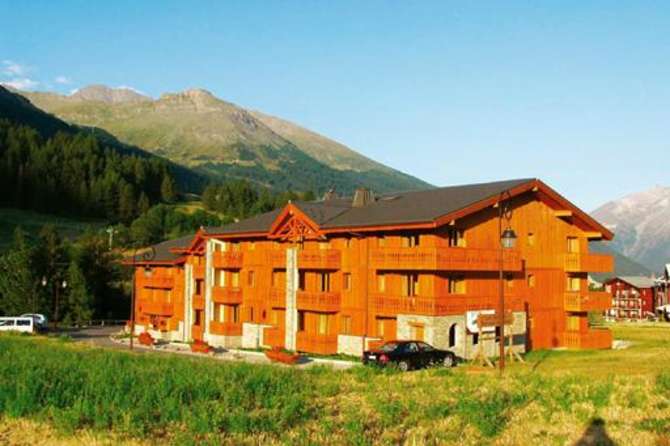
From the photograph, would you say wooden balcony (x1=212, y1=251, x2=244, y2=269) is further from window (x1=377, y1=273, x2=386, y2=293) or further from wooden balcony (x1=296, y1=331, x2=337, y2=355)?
window (x1=377, y1=273, x2=386, y2=293)

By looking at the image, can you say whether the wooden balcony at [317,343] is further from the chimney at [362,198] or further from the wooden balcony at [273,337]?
the chimney at [362,198]

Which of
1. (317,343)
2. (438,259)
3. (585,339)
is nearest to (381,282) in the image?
(438,259)

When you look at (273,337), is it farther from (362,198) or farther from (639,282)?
(639,282)

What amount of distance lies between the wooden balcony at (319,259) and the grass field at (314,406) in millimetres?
16916

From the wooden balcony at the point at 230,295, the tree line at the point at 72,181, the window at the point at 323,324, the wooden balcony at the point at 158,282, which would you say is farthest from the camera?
the tree line at the point at 72,181

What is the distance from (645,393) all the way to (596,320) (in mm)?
56176

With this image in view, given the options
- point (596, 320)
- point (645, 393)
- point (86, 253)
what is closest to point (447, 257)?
point (645, 393)

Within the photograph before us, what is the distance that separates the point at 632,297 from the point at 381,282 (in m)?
102

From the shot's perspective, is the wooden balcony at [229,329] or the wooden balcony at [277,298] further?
the wooden balcony at [229,329]

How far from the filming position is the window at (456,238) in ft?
138

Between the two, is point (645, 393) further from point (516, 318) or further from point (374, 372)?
point (516, 318)

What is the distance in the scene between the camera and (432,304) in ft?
127

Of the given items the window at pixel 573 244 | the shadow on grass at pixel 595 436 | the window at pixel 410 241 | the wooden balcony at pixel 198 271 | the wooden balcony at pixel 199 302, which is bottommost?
the shadow on grass at pixel 595 436

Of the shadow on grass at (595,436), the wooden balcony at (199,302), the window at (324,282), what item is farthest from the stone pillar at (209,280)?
the shadow on grass at (595,436)
